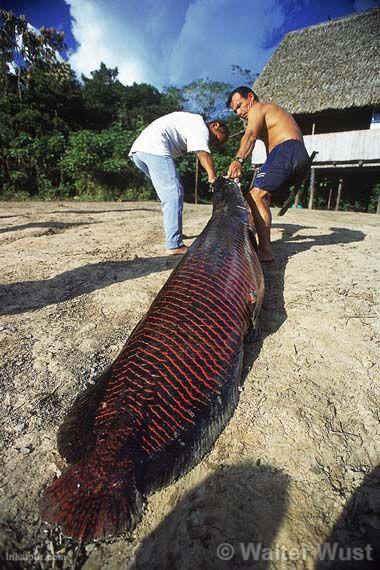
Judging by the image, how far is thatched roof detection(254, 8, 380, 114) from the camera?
13414mm

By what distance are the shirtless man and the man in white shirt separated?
0.52 m

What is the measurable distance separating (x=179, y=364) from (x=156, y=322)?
311mm

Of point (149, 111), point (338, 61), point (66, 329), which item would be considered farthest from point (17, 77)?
point (66, 329)

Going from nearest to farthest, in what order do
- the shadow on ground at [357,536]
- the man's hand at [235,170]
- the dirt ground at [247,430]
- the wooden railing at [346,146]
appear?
the shadow on ground at [357,536] < the dirt ground at [247,430] < the man's hand at [235,170] < the wooden railing at [346,146]

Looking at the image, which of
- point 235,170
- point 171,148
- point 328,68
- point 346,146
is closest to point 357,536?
point 235,170

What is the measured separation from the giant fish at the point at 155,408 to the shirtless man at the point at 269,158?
1.87 m

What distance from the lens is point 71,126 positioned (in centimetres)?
2031

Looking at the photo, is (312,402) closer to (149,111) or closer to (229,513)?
(229,513)

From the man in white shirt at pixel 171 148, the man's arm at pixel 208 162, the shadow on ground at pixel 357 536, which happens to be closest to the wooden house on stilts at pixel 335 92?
the man in white shirt at pixel 171 148

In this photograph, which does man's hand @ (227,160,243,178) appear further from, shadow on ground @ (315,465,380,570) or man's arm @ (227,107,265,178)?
shadow on ground @ (315,465,380,570)

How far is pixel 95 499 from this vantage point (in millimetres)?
1325

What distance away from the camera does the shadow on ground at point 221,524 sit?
1254 mm

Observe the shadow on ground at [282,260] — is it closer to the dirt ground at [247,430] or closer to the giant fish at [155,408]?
the dirt ground at [247,430]

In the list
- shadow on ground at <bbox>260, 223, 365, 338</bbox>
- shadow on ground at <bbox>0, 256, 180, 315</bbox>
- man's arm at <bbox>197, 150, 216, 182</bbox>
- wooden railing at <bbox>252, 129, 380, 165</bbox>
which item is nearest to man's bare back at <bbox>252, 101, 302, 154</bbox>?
man's arm at <bbox>197, 150, 216, 182</bbox>
